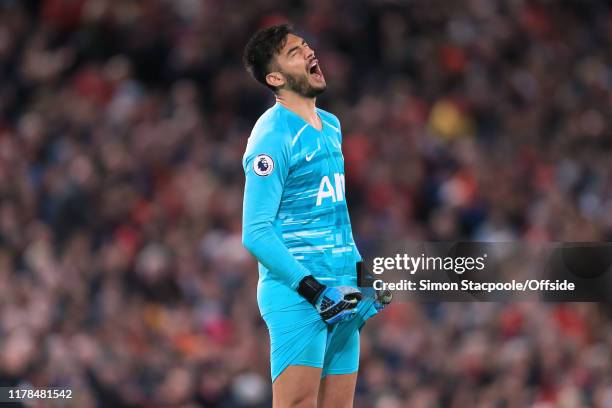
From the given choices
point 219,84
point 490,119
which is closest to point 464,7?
point 490,119

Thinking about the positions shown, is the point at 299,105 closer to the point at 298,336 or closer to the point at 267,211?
the point at 267,211

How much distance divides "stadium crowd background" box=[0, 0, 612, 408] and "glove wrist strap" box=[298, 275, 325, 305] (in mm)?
4057

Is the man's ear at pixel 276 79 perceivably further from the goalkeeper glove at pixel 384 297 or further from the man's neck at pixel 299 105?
the goalkeeper glove at pixel 384 297

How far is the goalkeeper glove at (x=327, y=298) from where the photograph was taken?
4.11 metres

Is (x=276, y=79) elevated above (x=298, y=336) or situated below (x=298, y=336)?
above

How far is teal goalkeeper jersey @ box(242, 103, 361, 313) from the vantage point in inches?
163

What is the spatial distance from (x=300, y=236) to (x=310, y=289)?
0.87 ft

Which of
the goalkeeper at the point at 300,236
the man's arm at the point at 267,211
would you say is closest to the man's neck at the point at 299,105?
the goalkeeper at the point at 300,236

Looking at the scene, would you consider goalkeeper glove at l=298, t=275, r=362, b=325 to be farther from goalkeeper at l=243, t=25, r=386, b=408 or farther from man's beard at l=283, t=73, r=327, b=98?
man's beard at l=283, t=73, r=327, b=98

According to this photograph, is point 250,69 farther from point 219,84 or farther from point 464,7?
point 464,7

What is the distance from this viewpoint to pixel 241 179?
10.0m

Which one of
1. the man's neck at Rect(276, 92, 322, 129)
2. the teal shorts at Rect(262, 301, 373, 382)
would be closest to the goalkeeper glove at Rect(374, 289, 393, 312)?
the teal shorts at Rect(262, 301, 373, 382)

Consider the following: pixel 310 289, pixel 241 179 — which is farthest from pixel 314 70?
pixel 241 179

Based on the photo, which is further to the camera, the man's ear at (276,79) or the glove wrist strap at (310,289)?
the man's ear at (276,79)
